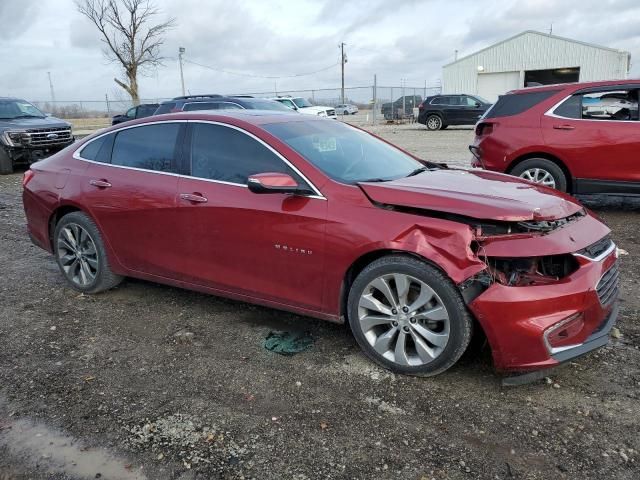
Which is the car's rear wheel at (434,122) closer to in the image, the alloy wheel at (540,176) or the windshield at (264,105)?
the windshield at (264,105)

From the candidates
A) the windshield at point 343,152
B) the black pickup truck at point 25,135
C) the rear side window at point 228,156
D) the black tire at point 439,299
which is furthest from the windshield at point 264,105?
the black tire at point 439,299

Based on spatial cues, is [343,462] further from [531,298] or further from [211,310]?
[211,310]

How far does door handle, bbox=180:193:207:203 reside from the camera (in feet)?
12.5

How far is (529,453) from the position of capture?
257 centimetres

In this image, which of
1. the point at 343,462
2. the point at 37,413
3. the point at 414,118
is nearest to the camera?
the point at 343,462

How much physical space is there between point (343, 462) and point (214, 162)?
2.26 m

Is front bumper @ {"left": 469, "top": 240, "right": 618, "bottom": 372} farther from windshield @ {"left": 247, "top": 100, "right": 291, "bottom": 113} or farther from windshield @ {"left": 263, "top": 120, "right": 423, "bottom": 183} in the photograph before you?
windshield @ {"left": 247, "top": 100, "right": 291, "bottom": 113}

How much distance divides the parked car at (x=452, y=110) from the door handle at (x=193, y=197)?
2220 centimetres

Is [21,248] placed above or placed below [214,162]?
below

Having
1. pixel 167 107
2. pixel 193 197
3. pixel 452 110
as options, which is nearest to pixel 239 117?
pixel 193 197

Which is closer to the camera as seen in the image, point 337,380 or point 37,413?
point 37,413

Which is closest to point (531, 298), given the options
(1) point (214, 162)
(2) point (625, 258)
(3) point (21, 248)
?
(1) point (214, 162)

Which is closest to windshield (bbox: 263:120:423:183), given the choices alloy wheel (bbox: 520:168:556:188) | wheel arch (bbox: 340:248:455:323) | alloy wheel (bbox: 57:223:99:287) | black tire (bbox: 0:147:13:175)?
wheel arch (bbox: 340:248:455:323)

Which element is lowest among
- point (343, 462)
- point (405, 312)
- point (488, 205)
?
point (343, 462)
